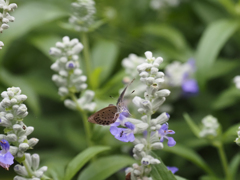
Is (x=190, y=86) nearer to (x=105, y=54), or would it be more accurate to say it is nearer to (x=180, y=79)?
(x=180, y=79)

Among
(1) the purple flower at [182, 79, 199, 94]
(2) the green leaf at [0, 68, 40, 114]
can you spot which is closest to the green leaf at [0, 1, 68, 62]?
(2) the green leaf at [0, 68, 40, 114]

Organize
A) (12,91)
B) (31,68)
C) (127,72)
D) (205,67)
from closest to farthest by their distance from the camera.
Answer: (12,91) < (127,72) < (205,67) < (31,68)

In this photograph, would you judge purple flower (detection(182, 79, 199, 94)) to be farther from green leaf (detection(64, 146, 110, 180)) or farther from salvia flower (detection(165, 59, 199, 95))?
green leaf (detection(64, 146, 110, 180))

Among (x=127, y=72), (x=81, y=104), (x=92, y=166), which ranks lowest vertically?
(x=92, y=166)

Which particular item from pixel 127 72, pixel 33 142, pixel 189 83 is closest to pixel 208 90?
pixel 189 83

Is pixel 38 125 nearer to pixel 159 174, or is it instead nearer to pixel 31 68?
pixel 31 68

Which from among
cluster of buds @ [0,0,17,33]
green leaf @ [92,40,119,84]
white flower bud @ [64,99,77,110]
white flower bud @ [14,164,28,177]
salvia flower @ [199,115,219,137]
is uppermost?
green leaf @ [92,40,119,84]

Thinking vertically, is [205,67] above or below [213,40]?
below

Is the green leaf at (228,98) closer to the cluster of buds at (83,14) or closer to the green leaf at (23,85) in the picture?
the cluster of buds at (83,14)
